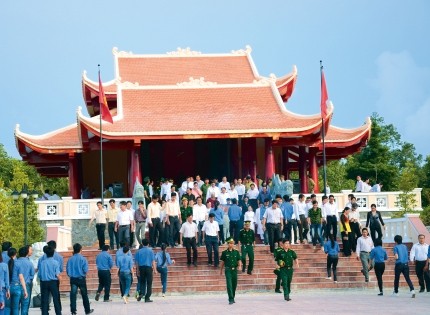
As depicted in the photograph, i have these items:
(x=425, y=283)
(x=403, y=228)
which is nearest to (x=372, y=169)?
(x=403, y=228)

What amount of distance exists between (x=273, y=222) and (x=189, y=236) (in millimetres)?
2245

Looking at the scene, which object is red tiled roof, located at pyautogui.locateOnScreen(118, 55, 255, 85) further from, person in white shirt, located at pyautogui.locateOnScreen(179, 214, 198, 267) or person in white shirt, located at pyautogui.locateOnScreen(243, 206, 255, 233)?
person in white shirt, located at pyautogui.locateOnScreen(179, 214, 198, 267)

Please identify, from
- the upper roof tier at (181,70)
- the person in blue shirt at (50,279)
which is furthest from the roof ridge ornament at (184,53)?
the person in blue shirt at (50,279)

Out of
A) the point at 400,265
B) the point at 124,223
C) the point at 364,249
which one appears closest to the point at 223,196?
the point at 124,223

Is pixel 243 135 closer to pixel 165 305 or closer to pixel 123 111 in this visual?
pixel 123 111

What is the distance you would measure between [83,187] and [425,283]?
17873 mm

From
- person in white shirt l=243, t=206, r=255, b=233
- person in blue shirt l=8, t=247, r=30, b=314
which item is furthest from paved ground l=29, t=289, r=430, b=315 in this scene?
person in white shirt l=243, t=206, r=255, b=233

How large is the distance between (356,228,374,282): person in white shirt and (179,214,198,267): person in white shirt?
4.11 meters

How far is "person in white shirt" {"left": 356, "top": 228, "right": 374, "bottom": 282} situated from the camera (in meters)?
25.8

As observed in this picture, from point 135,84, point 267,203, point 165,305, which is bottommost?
point 165,305

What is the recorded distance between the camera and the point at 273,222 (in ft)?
90.5

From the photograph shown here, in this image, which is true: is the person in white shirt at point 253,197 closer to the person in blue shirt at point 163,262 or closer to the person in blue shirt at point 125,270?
the person in blue shirt at point 163,262

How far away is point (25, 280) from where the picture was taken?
1944 centimetres

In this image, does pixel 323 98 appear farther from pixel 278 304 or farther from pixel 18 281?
pixel 18 281
